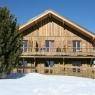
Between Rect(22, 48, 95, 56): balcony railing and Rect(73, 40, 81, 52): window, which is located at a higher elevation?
Rect(73, 40, 81, 52): window

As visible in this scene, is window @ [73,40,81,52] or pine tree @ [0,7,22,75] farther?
window @ [73,40,81,52]

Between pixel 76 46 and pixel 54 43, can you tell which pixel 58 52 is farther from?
pixel 76 46

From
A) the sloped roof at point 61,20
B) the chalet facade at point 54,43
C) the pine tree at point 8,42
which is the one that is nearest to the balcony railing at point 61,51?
the chalet facade at point 54,43

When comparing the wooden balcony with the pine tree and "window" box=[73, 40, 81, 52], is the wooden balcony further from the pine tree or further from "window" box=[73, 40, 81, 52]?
the pine tree

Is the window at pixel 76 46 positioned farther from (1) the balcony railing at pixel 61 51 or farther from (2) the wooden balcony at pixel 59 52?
(2) the wooden balcony at pixel 59 52

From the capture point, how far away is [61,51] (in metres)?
45.3

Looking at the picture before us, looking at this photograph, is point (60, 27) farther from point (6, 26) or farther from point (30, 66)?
point (6, 26)

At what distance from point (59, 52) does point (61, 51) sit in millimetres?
498

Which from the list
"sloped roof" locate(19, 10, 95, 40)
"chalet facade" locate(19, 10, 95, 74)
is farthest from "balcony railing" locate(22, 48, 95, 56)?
"sloped roof" locate(19, 10, 95, 40)

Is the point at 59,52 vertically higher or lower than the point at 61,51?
lower

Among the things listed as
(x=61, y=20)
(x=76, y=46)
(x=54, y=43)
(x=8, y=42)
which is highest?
(x=61, y=20)

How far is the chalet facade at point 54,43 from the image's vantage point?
44969 millimetres

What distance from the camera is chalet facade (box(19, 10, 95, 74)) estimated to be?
148ft

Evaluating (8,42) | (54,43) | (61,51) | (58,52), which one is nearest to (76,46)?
(61,51)
